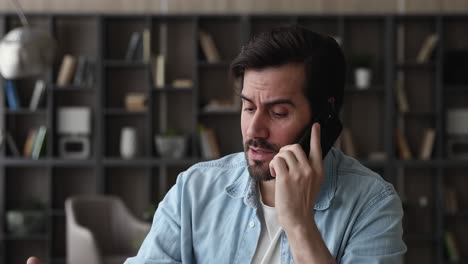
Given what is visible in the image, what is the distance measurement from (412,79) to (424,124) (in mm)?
415

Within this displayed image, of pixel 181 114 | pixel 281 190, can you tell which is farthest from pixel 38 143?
pixel 281 190

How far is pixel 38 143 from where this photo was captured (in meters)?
6.21

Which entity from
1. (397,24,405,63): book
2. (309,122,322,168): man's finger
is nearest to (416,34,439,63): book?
(397,24,405,63): book

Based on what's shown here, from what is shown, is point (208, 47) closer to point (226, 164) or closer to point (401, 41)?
point (401, 41)

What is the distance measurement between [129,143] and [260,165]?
448cm

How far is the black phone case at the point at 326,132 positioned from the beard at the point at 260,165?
9 cm

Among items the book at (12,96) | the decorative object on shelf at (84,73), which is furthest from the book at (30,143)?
the decorative object on shelf at (84,73)

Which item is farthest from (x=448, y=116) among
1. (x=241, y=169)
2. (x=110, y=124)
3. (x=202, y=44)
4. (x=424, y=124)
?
(x=241, y=169)

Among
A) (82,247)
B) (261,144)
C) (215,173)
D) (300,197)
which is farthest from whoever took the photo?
(82,247)

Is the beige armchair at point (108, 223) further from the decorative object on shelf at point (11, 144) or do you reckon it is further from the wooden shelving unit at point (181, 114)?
the decorative object on shelf at point (11, 144)

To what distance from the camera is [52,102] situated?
6250mm

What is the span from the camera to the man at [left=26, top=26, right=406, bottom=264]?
171 centimetres

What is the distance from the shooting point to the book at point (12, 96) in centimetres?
624

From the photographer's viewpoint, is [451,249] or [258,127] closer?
[258,127]
